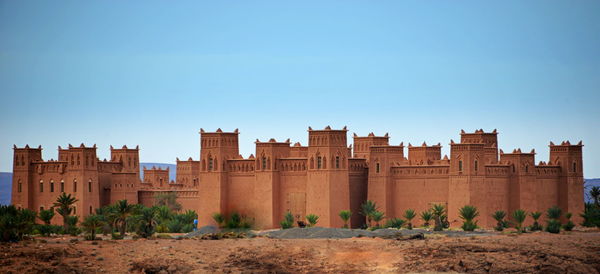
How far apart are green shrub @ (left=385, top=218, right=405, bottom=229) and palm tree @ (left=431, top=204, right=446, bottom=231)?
8.19 feet

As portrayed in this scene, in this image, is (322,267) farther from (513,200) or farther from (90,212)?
(90,212)

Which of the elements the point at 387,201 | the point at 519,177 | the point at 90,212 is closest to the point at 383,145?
Answer: the point at 387,201

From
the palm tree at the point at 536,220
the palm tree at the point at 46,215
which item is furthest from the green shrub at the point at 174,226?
the palm tree at the point at 536,220

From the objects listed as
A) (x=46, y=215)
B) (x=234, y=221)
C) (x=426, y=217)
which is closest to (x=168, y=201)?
(x=234, y=221)

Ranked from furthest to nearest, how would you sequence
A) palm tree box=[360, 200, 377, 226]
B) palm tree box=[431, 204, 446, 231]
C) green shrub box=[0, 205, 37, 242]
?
palm tree box=[360, 200, 377, 226] < palm tree box=[431, 204, 446, 231] < green shrub box=[0, 205, 37, 242]

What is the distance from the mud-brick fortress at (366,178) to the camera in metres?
94.2

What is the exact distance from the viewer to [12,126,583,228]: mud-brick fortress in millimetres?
94188

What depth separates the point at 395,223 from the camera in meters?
92.6

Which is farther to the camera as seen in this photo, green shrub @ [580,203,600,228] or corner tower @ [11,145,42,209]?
corner tower @ [11,145,42,209]

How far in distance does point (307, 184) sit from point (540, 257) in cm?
2852

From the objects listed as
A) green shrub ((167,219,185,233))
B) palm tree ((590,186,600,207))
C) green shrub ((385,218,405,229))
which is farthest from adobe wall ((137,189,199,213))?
palm tree ((590,186,600,207))

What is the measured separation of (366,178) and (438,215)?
1086 cm

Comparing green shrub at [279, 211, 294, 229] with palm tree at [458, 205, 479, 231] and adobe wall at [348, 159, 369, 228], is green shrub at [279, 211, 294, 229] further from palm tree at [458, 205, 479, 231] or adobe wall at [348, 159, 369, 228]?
palm tree at [458, 205, 479, 231]

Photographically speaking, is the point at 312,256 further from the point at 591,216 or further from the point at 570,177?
the point at 570,177
